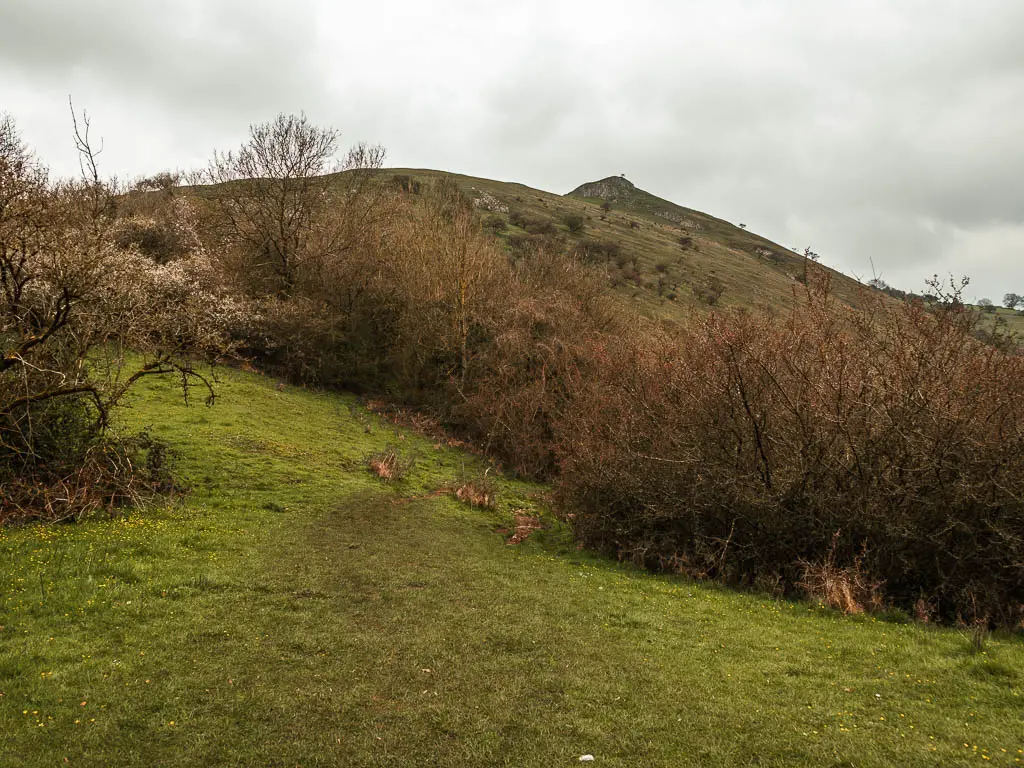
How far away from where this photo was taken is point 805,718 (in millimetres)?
6457

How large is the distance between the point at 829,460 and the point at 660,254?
73.8 meters

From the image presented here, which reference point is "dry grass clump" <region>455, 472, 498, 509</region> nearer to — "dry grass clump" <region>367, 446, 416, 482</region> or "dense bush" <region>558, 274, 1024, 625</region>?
"dry grass clump" <region>367, 446, 416, 482</region>

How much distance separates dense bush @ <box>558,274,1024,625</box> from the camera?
10.7 m

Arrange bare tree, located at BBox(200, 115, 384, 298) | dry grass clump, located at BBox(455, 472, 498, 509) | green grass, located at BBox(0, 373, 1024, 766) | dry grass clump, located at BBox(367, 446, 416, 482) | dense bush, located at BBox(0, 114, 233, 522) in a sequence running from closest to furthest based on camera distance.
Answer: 1. green grass, located at BBox(0, 373, 1024, 766)
2. dense bush, located at BBox(0, 114, 233, 522)
3. dry grass clump, located at BBox(455, 472, 498, 509)
4. dry grass clump, located at BBox(367, 446, 416, 482)
5. bare tree, located at BBox(200, 115, 384, 298)

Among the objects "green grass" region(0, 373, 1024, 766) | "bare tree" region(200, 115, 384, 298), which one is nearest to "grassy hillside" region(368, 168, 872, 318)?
"bare tree" region(200, 115, 384, 298)

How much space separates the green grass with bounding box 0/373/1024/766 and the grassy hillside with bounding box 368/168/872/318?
Answer: 36.6 metres

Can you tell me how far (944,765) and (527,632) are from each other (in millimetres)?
5342

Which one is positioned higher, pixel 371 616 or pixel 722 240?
pixel 722 240

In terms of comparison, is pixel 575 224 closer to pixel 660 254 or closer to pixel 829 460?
pixel 660 254

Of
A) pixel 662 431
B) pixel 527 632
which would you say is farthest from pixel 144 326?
pixel 662 431

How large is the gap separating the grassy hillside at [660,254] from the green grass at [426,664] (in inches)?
1442

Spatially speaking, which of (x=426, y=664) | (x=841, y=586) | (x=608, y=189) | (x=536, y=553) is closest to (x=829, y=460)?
(x=841, y=586)

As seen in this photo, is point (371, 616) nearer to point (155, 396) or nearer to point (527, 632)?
point (527, 632)

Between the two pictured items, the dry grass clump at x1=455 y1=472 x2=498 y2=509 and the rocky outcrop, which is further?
the rocky outcrop
